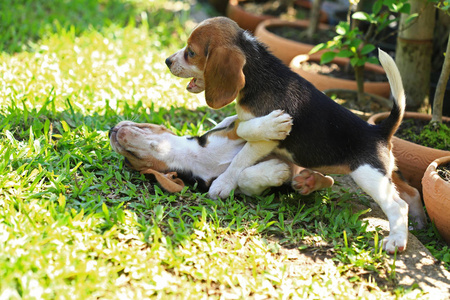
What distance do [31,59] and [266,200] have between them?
3.47m

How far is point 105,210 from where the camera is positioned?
10.4 feet

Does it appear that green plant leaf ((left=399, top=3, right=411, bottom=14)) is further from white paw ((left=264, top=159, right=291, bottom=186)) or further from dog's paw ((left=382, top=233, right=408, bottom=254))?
dog's paw ((left=382, top=233, right=408, bottom=254))

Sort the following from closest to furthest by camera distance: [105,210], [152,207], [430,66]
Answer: [105,210] < [152,207] < [430,66]

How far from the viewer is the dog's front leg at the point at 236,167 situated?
11.9 feet

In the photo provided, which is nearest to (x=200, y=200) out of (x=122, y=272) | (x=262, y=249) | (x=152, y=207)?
(x=152, y=207)

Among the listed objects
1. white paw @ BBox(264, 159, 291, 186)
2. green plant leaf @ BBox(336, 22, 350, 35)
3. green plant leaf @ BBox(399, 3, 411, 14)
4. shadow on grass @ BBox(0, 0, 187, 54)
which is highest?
green plant leaf @ BBox(399, 3, 411, 14)

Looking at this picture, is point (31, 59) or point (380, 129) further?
point (31, 59)

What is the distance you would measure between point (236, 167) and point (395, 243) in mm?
1220

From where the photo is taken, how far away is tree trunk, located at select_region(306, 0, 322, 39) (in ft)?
23.7

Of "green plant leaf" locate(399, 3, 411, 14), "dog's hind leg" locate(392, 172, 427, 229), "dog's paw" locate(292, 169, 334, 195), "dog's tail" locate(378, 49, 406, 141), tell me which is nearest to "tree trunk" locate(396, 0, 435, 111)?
"green plant leaf" locate(399, 3, 411, 14)

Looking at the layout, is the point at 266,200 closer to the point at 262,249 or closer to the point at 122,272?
the point at 262,249

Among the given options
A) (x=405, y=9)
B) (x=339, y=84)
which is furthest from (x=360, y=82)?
(x=405, y=9)

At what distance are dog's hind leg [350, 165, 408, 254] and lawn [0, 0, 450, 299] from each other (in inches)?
4.6

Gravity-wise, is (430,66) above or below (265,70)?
below
